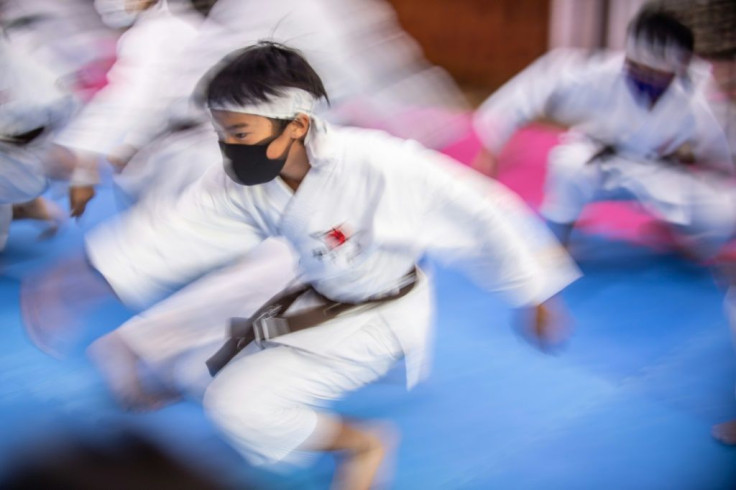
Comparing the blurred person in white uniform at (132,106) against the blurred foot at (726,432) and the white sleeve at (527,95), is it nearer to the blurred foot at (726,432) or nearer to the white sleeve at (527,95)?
the white sleeve at (527,95)

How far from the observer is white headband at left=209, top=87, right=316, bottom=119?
A: 1497 mm

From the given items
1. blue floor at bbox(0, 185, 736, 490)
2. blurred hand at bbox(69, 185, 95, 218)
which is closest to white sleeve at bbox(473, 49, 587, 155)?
blue floor at bbox(0, 185, 736, 490)

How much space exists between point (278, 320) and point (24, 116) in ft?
5.72

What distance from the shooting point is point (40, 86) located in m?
2.76

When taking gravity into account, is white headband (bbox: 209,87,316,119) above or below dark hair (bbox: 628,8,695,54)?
above

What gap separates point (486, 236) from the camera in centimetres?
156

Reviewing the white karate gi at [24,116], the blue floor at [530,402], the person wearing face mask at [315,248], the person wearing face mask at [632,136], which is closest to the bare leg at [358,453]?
the person wearing face mask at [315,248]

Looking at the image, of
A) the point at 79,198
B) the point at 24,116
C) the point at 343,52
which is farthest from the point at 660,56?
the point at 24,116

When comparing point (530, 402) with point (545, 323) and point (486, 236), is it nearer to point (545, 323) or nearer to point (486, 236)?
point (545, 323)

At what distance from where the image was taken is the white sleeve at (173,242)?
165 centimetres

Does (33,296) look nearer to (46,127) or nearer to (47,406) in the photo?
(47,406)

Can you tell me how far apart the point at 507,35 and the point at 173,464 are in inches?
115

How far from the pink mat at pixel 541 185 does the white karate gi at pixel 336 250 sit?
1406mm

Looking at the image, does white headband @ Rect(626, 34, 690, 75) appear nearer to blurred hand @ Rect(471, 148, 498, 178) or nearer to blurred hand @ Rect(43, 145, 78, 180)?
blurred hand @ Rect(471, 148, 498, 178)
